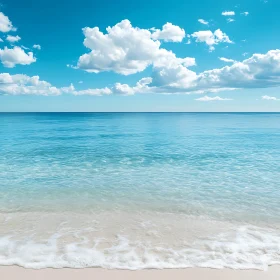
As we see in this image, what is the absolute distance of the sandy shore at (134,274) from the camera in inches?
263

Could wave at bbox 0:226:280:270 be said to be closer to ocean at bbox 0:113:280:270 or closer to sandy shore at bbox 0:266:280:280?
ocean at bbox 0:113:280:270

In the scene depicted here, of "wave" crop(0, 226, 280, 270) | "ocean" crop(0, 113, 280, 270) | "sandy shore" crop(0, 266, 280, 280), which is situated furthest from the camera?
"ocean" crop(0, 113, 280, 270)

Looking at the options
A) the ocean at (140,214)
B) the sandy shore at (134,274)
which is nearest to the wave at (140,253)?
the ocean at (140,214)

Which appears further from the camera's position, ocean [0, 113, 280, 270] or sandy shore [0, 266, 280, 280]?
ocean [0, 113, 280, 270]

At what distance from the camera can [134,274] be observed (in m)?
6.82

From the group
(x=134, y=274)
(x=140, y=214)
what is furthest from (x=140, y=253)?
(x=140, y=214)

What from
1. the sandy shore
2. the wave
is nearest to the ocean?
the wave

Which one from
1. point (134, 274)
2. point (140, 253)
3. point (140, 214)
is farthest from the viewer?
point (140, 214)

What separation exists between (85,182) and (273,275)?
11.6m

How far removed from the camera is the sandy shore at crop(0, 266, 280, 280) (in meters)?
6.69

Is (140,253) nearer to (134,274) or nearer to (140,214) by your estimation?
(134,274)

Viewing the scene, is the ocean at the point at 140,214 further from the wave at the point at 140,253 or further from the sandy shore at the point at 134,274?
the sandy shore at the point at 134,274

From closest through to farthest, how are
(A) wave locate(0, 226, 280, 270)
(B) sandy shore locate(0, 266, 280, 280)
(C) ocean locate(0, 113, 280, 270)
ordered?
(B) sandy shore locate(0, 266, 280, 280) → (A) wave locate(0, 226, 280, 270) → (C) ocean locate(0, 113, 280, 270)

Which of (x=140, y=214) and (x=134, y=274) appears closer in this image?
(x=134, y=274)
